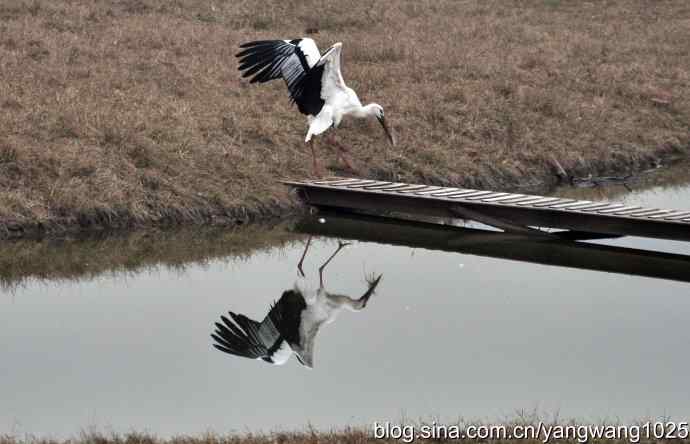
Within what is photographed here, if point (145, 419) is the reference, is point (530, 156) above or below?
below

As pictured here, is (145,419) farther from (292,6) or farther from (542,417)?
(292,6)

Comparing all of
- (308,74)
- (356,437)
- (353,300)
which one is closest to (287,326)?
(353,300)

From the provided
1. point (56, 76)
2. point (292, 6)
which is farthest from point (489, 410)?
point (292, 6)

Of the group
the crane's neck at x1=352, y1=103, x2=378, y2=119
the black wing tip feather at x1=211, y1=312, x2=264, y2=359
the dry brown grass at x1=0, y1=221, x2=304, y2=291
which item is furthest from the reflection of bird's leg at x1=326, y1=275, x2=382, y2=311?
the crane's neck at x1=352, y1=103, x2=378, y2=119

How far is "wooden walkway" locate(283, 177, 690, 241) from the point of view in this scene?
12070 millimetres

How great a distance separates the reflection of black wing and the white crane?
3752mm

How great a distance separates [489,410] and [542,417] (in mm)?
416

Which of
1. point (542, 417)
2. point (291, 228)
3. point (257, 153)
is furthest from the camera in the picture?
point (257, 153)

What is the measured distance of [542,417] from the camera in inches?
301

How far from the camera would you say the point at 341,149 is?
15.2 meters

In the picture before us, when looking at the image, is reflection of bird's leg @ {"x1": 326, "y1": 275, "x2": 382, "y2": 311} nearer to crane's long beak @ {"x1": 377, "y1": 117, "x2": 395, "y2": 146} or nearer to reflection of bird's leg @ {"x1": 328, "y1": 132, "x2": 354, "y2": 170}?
reflection of bird's leg @ {"x1": 328, "y1": 132, "x2": 354, "y2": 170}

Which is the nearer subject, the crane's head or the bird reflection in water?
the bird reflection in water

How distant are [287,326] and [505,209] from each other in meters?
3.66

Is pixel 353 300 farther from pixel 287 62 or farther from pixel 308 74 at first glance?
pixel 287 62
